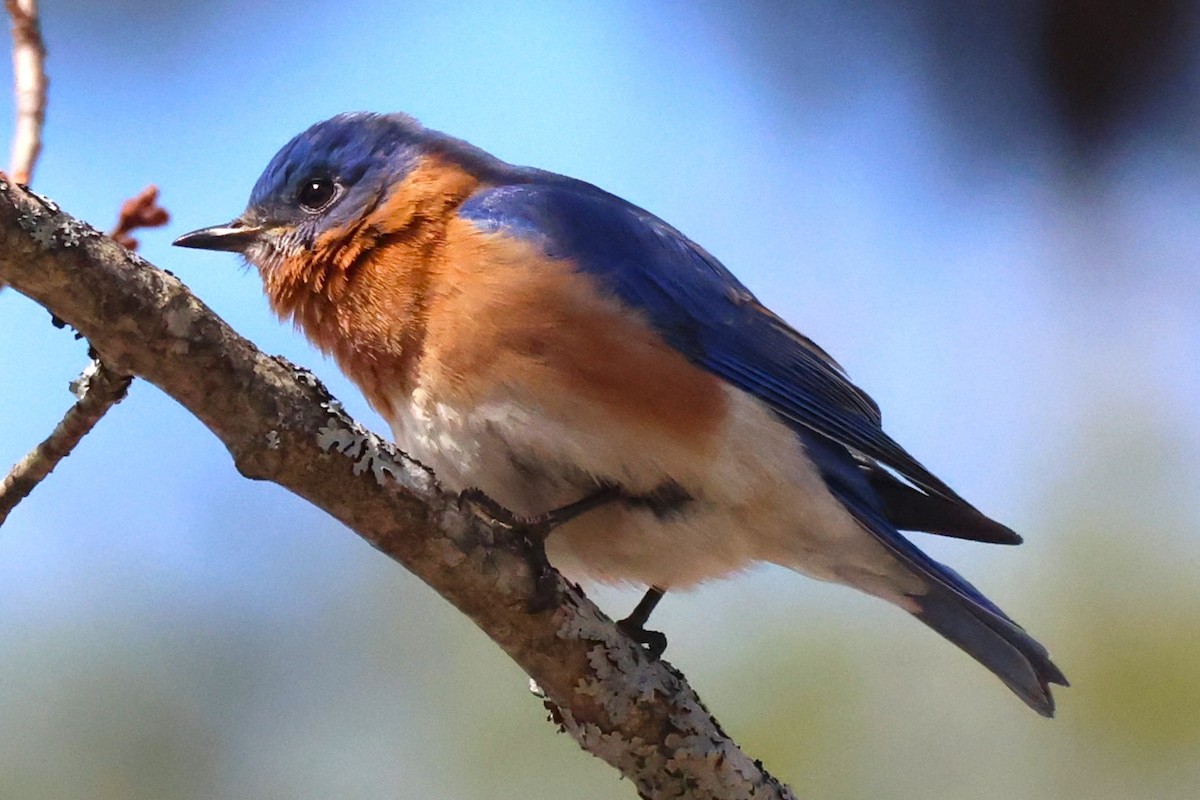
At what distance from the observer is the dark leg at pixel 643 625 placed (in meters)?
3.34

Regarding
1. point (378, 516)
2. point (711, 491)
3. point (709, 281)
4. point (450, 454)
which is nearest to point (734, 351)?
point (709, 281)

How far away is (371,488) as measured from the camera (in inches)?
92.5

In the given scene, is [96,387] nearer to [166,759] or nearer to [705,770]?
[705,770]

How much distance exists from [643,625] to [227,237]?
65.2 inches

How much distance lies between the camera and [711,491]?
10.2 ft

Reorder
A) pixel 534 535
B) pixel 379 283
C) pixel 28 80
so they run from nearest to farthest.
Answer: pixel 28 80, pixel 534 535, pixel 379 283

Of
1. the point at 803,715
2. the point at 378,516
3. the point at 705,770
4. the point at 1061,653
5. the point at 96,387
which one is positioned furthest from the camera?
the point at 1061,653

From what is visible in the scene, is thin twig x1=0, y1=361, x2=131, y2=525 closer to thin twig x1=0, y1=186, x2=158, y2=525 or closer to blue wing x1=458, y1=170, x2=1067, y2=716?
thin twig x1=0, y1=186, x2=158, y2=525

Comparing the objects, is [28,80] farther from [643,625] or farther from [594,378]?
[643,625]

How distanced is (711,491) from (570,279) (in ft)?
2.06

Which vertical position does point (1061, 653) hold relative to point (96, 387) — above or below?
above

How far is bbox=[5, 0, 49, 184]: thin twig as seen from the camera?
2.24m

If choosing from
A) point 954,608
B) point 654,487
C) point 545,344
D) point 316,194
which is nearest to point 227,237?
point 316,194

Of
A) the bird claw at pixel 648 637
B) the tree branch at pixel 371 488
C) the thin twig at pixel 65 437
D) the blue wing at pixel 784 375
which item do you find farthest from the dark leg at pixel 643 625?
the thin twig at pixel 65 437
